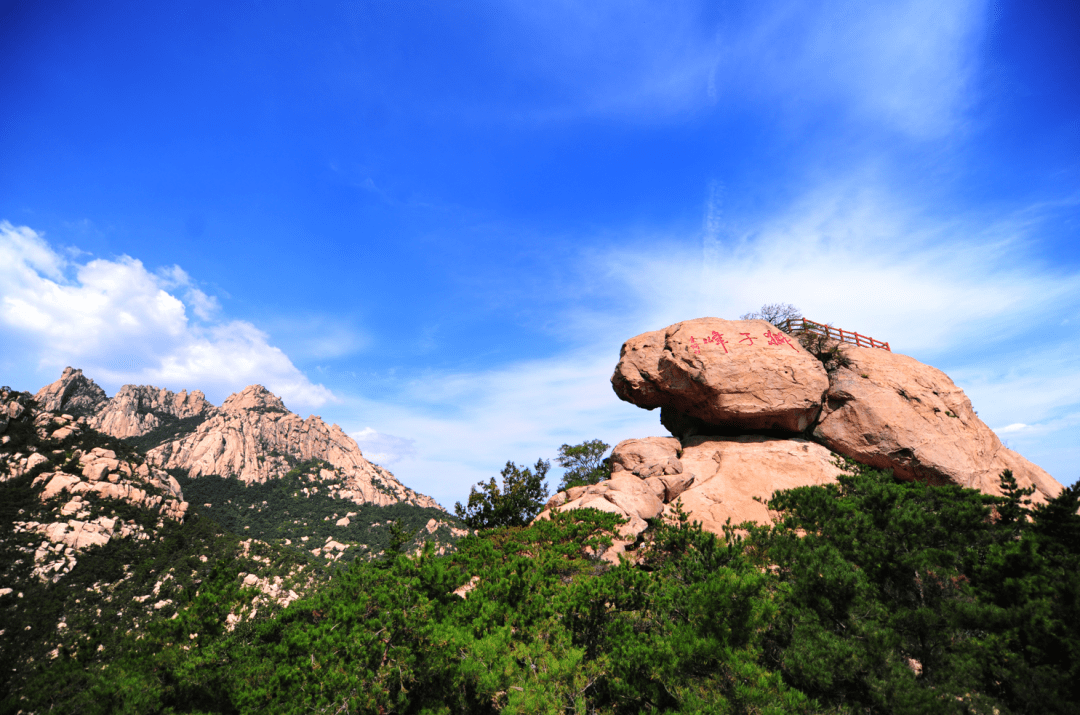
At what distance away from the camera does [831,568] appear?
9.44 meters

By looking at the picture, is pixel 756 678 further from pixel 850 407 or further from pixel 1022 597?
pixel 850 407

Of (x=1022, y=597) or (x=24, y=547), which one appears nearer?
(x=1022, y=597)

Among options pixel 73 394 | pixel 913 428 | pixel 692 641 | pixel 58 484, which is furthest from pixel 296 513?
pixel 913 428

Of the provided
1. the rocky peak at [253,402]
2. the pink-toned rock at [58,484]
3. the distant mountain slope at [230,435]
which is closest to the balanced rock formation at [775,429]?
the pink-toned rock at [58,484]

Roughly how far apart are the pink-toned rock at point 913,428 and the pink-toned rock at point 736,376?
1480 mm

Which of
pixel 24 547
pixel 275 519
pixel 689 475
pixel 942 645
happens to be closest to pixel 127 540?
pixel 24 547

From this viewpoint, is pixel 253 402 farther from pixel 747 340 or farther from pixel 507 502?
pixel 747 340

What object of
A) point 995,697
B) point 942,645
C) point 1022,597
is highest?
A: point 1022,597

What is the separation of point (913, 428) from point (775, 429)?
239 inches

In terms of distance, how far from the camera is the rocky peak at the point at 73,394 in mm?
92688

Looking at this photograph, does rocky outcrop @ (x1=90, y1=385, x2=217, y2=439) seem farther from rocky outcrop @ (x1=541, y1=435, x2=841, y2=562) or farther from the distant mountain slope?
rocky outcrop @ (x1=541, y1=435, x2=841, y2=562)

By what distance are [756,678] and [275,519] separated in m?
95.0

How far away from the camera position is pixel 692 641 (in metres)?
8.38

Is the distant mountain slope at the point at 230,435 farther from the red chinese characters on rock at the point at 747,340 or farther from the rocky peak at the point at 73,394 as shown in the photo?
the red chinese characters on rock at the point at 747,340
